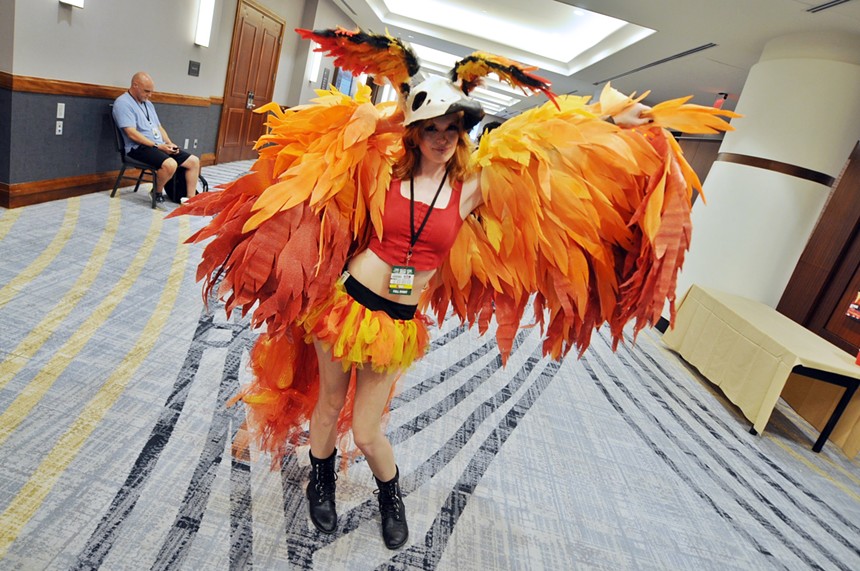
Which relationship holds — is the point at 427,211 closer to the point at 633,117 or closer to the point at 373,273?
the point at 373,273

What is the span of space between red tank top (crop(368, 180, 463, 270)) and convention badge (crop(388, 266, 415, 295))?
0.8 inches

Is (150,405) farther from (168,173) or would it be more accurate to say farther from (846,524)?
(846,524)

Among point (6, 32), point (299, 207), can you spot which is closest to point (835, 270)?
point (299, 207)

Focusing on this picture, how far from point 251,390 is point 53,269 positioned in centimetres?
193

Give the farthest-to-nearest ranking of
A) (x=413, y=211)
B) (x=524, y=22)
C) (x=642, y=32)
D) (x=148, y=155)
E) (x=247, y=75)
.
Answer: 1. (x=524, y=22)
2. (x=247, y=75)
3. (x=642, y=32)
4. (x=148, y=155)
5. (x=413, y=211)

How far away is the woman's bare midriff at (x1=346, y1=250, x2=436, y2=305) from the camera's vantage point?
1.50m

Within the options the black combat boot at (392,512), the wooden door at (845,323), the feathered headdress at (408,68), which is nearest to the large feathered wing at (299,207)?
the feathered headdress at (408,68)

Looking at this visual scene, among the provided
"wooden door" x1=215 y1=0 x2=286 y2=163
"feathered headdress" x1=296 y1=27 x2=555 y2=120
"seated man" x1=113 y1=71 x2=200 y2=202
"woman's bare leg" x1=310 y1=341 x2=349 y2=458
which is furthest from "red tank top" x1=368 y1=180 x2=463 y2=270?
"wooden door" x1=215 y1=0 x2=286 y2=163

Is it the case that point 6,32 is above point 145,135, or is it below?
above

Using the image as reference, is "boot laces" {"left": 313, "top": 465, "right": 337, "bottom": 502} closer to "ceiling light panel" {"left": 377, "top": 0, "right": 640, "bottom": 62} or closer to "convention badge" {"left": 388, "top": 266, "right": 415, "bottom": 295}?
"convention badge" {"left": 388, "top": 266, "right": 415, "bottom": 295}

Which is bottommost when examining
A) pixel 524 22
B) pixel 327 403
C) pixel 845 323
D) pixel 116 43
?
pixel 327 403

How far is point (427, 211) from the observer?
145 cm

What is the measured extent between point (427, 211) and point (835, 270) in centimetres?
662

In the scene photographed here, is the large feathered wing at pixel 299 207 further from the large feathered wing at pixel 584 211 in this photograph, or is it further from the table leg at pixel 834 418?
the table leg at pixel 834 418
